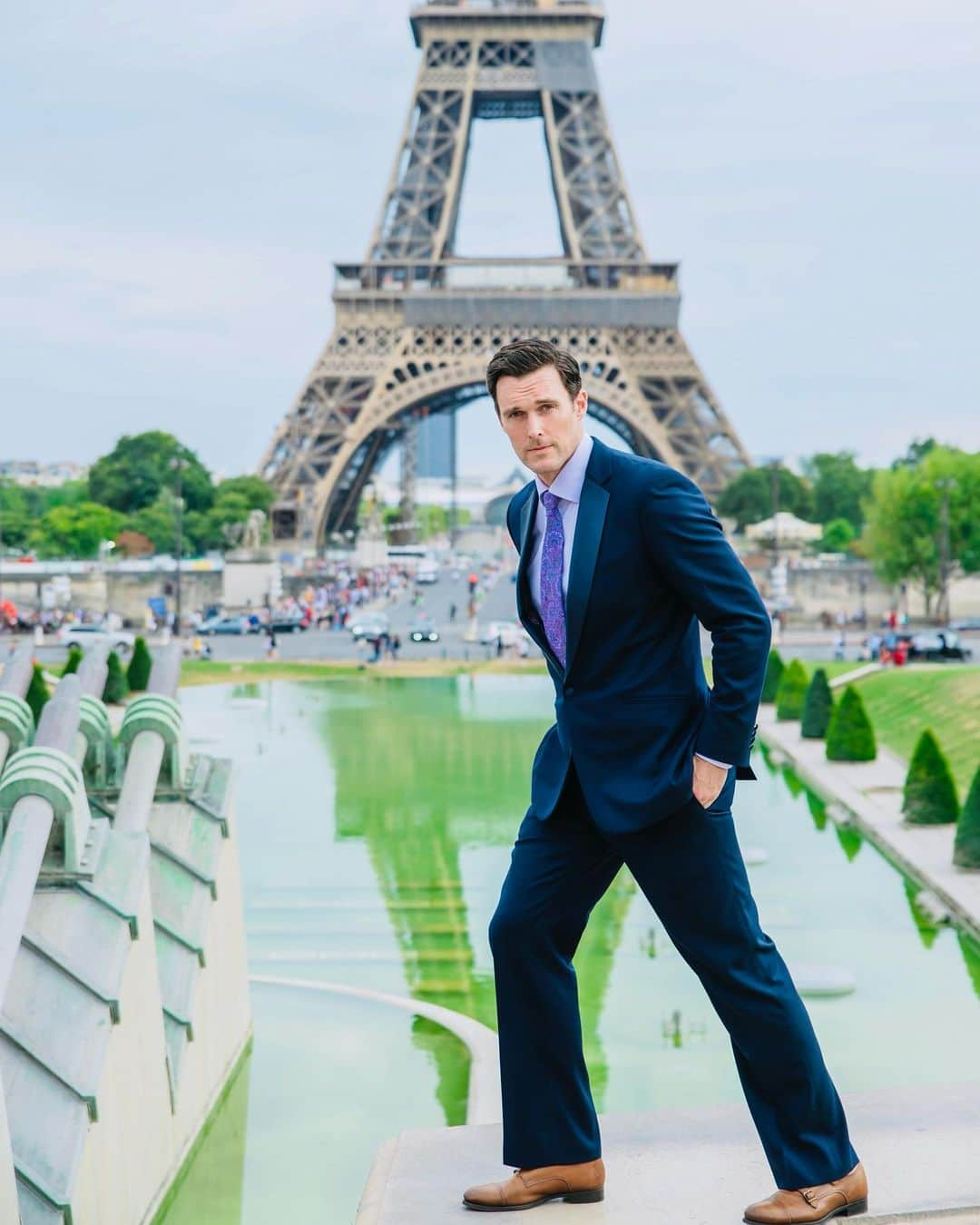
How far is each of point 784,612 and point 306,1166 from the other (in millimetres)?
39735

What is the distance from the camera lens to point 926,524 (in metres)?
43.8

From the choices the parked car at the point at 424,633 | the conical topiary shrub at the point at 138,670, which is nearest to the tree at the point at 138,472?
the parked car at the point at 424,633

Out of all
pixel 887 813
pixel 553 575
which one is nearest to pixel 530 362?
pixel 553 575

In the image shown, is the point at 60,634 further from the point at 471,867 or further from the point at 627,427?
the point at 471,867

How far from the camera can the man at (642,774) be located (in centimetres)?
344

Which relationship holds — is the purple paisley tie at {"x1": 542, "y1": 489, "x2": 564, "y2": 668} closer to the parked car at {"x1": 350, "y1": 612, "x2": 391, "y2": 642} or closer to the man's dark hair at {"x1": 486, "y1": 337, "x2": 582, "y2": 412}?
the man's dark hair at {"x1": 486, "y1": 337, "x2": 582, "y2": 412}

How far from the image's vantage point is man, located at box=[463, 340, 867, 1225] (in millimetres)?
3439

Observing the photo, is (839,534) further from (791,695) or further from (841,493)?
(791,695)

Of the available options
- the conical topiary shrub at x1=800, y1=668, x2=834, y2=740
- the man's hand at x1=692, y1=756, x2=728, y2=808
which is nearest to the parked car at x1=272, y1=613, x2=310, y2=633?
the conical topiary shrub at x1=800, y1=668, x2=834, y2=740

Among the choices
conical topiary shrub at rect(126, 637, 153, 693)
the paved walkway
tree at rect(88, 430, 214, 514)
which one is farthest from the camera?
tree at rect(88, 430, 214, 514)

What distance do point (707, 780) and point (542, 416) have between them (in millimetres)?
788

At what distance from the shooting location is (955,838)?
41.5ft

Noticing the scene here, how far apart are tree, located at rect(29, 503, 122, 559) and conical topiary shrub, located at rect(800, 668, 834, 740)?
4571 centimetres

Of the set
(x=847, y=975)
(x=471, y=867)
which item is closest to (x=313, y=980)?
(x=847, y=975)
